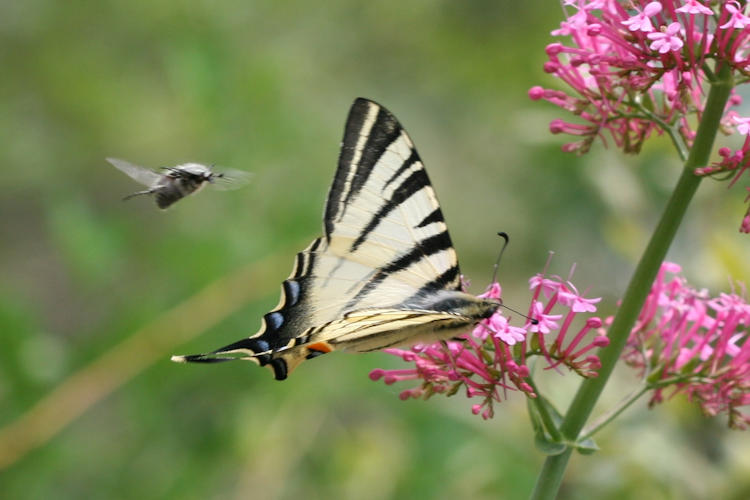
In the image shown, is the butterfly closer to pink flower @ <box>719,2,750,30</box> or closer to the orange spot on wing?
the orange spot on wing

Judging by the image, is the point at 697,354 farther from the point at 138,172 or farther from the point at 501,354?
the point at 138,172

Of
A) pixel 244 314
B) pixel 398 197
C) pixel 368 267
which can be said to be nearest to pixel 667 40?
pixel 398 197

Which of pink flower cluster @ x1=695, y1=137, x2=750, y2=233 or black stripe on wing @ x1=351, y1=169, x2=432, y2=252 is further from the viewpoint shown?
black stripe on wing @ x1=351, y1=169, x2=432, y2=252

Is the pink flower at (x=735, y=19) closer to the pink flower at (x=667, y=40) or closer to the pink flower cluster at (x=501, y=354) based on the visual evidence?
the pink flower at (x=667, y=40)

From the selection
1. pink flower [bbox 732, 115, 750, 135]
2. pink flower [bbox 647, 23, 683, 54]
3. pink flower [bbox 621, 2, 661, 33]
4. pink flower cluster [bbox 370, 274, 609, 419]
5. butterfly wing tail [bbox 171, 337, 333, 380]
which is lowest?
butterfly wing tail [bbox 171, 337, 333, 380]

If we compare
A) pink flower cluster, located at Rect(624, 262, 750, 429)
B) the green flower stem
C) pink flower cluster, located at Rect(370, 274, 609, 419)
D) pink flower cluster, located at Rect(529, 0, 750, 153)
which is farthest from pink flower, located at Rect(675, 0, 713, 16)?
pink flower cluster, located at Rect(624, 262, 750, 429)

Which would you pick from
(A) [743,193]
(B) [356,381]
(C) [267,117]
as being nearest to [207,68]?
(C) [267,117]

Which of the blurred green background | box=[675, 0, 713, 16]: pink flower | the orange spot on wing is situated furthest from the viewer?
the blurred green background
